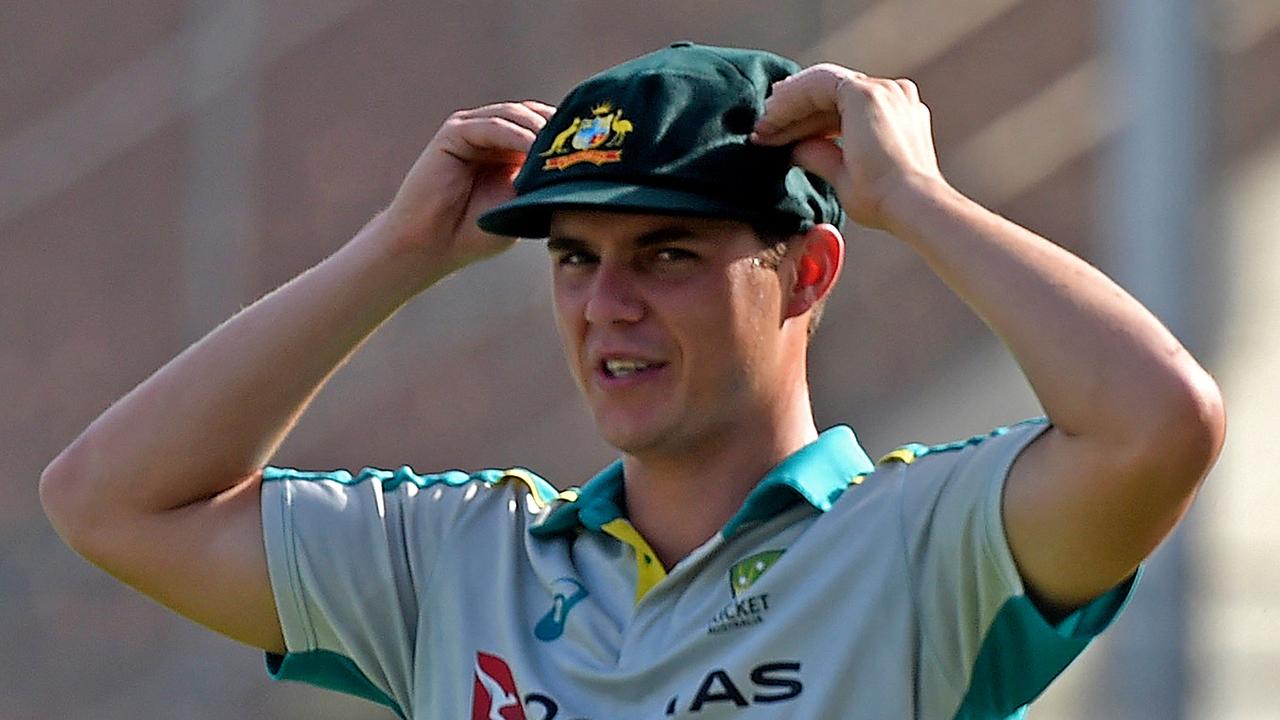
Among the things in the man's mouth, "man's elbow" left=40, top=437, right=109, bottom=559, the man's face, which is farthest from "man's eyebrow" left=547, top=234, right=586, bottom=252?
"man's elbow" left=40, top=437, right=109, bottom=559

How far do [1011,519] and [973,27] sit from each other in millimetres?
4742

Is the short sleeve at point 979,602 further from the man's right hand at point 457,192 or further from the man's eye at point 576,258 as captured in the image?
the man's right hand at point 457,192

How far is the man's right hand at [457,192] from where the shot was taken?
91.7 inches

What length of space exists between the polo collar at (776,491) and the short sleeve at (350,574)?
13cm

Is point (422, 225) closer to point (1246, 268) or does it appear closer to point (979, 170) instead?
point (1246, 268)

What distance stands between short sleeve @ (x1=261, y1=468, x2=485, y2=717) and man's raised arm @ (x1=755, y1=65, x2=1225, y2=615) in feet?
1.91

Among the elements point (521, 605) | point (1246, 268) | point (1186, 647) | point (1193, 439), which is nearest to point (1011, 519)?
point (1193, 439)

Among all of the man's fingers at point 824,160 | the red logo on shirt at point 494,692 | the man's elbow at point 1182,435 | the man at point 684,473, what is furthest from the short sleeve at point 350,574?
the man's elbow at point 1182,435

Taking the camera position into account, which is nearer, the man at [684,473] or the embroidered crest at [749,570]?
the man at [684,473]

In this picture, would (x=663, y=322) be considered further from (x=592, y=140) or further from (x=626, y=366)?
(x=592, y=140)

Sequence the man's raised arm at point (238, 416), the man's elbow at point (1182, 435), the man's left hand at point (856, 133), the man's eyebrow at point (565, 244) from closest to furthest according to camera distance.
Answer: the man's elbow at point (1182, 435)
the man's left hand at point (856, 133)
the man's eyebrow at point (565, 244)
the man's raised arm at point (238, 416)

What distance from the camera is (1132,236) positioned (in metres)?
4.25

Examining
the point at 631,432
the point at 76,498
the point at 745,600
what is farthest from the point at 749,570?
the point at 76,498

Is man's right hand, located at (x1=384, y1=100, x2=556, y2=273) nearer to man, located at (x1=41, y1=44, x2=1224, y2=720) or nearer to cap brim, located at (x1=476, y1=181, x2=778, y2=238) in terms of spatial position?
man, located at (x1=41, y1=44, x2=1224, y2=720)
